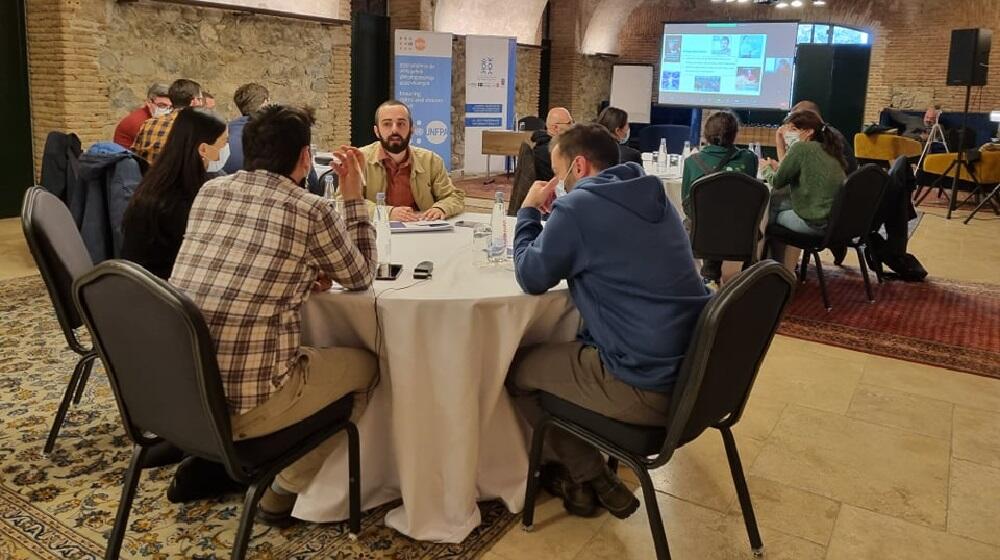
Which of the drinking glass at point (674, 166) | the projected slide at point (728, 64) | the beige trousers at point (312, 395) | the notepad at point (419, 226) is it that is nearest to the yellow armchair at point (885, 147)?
the projected slide at point (728, 64)

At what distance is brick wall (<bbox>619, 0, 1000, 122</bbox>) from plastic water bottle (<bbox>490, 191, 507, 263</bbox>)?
13.8 m

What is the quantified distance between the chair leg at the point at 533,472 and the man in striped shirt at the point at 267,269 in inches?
22.8

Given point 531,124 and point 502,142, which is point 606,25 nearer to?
point 531,124

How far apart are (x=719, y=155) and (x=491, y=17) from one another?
8.54 meters

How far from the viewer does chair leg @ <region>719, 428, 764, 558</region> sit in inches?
91.3

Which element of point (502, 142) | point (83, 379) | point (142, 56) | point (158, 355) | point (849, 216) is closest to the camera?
point (158, 355)

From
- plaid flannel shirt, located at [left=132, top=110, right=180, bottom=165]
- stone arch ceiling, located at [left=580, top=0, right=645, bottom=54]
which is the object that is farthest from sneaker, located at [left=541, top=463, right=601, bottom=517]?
stone arch ceiling, located at [left=580, top=0, right=645, bottom=54]

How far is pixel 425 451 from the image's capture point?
91.6 inches

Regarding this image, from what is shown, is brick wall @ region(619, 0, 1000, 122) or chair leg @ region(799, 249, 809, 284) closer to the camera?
chair leg @ region(799, 249, 809, 284)

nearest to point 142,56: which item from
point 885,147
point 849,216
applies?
point 849,216

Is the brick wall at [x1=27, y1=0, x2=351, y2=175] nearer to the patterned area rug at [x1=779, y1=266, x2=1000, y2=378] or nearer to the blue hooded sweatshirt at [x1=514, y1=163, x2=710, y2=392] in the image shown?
the patterned area rug at [x1=779, y1=266, x2=1000, y2=378]

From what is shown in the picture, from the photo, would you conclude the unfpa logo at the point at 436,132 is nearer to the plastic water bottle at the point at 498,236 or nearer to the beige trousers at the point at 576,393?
the plastic water bottle at the point at 498,236

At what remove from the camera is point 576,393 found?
2.21 meters

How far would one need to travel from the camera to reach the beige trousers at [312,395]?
1.96 meters
